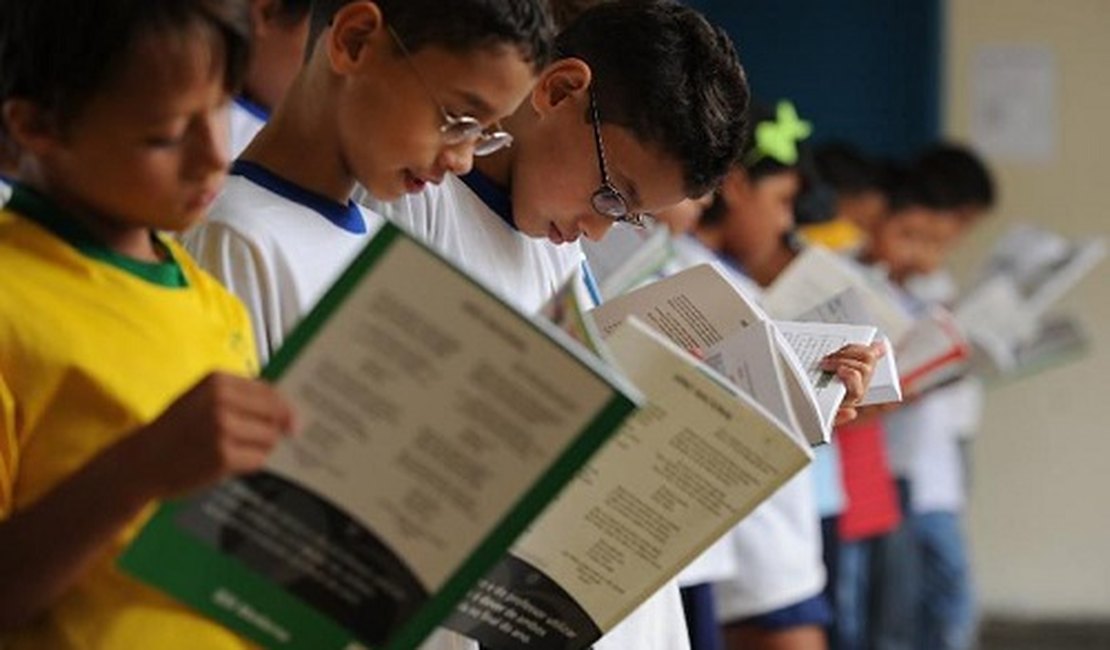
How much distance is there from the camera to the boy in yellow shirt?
1.65 m

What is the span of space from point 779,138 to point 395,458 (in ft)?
9.45

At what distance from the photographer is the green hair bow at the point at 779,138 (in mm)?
4414

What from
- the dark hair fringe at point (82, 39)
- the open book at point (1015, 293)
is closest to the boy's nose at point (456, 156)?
the dark hair fringe at point (82, 39)

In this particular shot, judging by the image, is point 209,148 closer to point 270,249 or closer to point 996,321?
point 270,249

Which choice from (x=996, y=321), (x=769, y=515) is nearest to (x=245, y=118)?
(x=769, y=515)

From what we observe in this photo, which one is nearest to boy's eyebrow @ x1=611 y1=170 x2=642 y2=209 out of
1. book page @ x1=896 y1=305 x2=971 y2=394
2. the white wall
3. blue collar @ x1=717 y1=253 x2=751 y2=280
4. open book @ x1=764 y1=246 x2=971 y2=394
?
open book @ x1=764 y1=246 x2=971 y2=394

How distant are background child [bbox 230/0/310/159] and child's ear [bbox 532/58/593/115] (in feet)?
1.05

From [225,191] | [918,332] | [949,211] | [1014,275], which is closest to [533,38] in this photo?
[225,191]

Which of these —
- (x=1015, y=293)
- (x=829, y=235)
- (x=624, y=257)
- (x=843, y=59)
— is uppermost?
(x=624, y=257)

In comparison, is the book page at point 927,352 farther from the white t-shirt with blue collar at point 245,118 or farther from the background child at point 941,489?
the background child at point 941,489

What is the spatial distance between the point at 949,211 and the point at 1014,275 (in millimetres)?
536

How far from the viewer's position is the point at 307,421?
161 cm

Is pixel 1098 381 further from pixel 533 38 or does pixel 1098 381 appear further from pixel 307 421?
pixel 307 421

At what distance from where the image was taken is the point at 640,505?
6.56 feet
